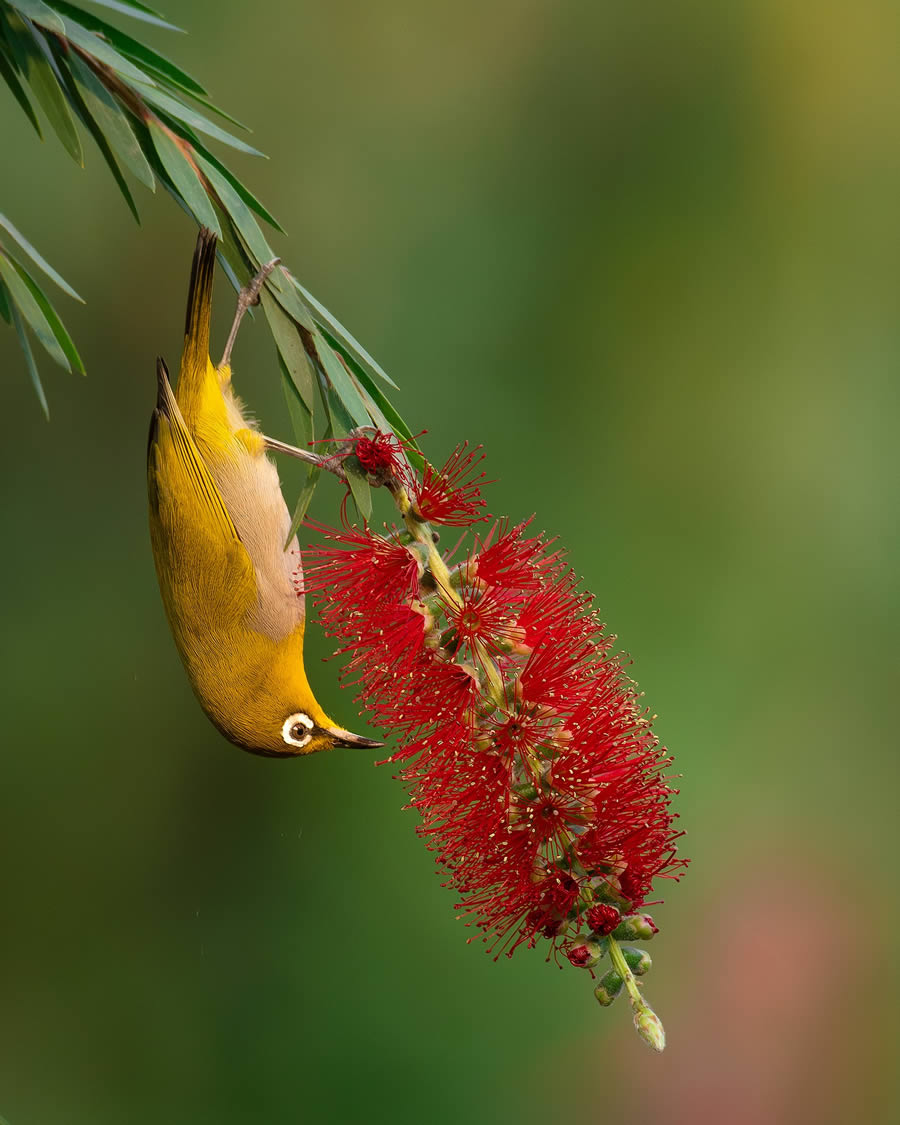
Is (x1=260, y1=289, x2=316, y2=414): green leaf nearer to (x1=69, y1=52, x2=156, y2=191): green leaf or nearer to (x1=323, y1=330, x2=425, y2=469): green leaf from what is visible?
(x1=323, y1=330, x2=425, y2=469): green leaf

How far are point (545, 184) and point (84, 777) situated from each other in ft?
6.99

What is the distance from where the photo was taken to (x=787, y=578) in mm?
3566

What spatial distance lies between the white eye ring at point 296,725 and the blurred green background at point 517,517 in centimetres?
121

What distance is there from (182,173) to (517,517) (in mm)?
2174

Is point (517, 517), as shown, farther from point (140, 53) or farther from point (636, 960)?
point (636, 960)

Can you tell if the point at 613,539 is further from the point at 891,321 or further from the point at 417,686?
the point at 417,686

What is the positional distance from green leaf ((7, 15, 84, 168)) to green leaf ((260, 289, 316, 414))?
22 cm

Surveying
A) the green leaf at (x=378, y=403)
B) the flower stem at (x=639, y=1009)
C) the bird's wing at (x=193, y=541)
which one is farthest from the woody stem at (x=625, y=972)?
the bird's wing at (x=193, y=541)

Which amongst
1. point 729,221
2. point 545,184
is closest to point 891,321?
point 729,221

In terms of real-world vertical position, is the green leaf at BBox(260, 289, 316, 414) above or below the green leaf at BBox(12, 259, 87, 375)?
above

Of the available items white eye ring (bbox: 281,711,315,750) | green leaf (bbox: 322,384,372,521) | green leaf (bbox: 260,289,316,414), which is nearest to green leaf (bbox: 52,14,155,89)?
green leaf (bbox: 260,289,316,414)

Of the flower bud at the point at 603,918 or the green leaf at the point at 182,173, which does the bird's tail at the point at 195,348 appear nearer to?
the green leaf at the point at 182,173

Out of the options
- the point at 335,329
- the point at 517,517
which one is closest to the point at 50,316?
the point at 335,329

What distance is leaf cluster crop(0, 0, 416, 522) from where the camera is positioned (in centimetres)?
113
